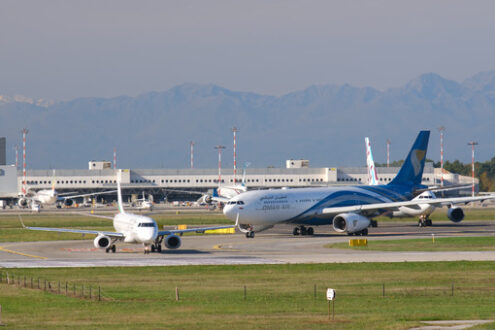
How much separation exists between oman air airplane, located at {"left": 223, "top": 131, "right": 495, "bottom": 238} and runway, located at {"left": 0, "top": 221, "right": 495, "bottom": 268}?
4.54 ft

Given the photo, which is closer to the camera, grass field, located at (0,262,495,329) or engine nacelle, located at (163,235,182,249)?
grass field, located at (0,262,495,329)

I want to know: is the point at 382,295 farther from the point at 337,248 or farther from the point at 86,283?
the point at 337,248

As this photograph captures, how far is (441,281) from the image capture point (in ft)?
164

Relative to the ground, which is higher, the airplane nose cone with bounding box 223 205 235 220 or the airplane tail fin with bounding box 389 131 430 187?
the airplane tail fin with bounding box 389 131 430 187

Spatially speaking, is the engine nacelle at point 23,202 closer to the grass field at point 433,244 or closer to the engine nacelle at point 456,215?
the engine nacelle at point 456,215

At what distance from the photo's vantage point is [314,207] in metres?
90.3

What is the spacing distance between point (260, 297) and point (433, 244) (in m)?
35.1

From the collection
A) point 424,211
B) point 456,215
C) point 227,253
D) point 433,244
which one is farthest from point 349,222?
point 456,215

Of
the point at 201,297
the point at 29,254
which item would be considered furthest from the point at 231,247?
the point at 201,297

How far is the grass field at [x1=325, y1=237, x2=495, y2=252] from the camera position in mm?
72031

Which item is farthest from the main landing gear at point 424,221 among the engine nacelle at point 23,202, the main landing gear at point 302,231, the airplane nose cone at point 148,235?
the engine nacelle at point 23,202

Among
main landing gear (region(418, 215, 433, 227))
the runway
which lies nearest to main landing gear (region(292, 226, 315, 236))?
the runway

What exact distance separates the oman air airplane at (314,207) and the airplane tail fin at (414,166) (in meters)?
4.38

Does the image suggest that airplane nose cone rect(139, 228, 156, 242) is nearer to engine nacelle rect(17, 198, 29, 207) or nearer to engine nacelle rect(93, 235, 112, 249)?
engine nacelle rect(93, 235, 112, 249)
